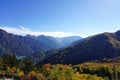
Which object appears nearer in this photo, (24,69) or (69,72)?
(69,72)

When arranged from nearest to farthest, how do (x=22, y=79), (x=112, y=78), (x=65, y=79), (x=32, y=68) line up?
(x=22, y=79) → (x=65, y=79) → (x=32, y=68) → (x=112, y=78)

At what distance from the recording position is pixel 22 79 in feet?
271

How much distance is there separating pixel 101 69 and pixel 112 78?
16248 millimetres

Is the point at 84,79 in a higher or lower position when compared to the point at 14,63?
lower

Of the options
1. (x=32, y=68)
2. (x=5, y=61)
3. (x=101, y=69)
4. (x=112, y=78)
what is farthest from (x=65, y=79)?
(x=101, y=69)

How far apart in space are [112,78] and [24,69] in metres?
54.7

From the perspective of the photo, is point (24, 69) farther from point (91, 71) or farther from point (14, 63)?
point (91, 71)

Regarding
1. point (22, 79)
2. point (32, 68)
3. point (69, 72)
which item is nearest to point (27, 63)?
point (32, 68)

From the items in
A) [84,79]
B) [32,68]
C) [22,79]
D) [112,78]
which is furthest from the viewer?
[112,78]

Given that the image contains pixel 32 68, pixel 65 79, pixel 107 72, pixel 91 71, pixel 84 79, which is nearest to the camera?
pixel 65 79

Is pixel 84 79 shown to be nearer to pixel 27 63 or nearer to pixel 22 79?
pixel 27 63

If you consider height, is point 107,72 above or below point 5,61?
below

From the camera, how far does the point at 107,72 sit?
534 feet

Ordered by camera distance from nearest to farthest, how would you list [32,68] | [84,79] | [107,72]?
[84,79]
[32,68]
[107,72]
